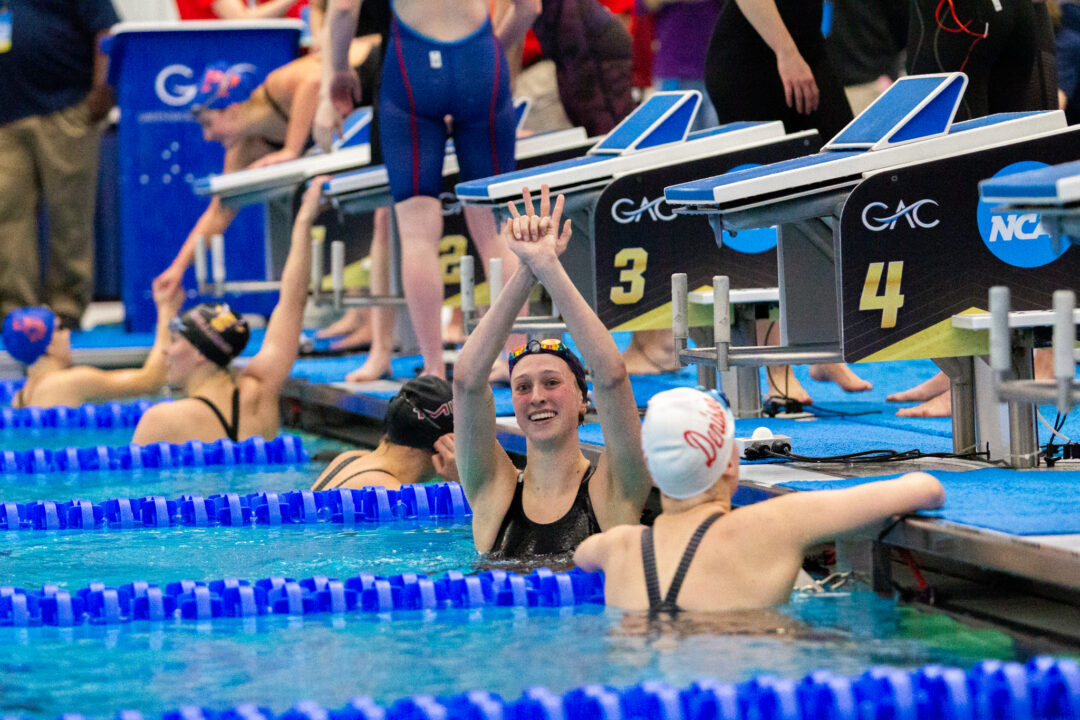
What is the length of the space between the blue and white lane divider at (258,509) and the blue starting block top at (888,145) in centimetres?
132

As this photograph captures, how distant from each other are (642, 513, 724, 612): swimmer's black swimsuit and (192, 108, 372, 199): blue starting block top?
487cm

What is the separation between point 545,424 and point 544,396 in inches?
3.0

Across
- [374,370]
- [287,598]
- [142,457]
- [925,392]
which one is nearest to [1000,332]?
[287,598]

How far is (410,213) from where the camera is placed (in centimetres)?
619

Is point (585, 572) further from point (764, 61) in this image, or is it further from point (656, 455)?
point (764, 61)

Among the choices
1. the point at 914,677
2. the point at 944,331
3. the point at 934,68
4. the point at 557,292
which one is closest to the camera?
the point at 914,677

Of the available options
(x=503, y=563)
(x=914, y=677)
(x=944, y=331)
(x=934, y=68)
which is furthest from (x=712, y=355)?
(x=914, y=677)

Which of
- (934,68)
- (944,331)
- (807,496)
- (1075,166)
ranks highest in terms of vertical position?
(934,68)

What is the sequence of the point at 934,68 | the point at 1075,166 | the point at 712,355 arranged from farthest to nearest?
the point at 934,68
the point at 712,355
the point at 1075,166

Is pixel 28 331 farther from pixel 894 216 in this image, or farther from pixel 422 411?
pixel 894 216

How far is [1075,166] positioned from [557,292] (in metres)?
1.19


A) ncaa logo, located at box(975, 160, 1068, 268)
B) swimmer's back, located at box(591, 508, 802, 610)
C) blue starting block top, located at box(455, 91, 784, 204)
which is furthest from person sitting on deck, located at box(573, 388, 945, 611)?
blue starting block top, located at box(455, 91, 784, 204)

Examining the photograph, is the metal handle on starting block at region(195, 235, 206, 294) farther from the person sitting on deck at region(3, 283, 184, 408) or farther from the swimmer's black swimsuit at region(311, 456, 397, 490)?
the swimmer's black swimsuit at region(311, 456, 397, 490)

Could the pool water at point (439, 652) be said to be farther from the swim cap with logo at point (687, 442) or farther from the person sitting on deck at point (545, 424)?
the person sitting on deck at point (545, 424)
